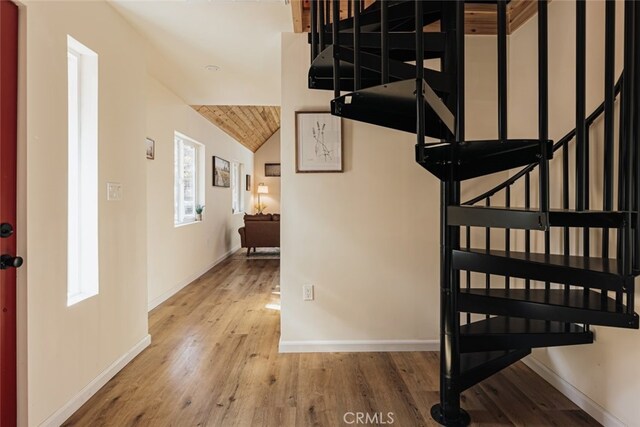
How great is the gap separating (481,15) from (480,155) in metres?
1.56

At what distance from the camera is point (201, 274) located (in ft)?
17.1

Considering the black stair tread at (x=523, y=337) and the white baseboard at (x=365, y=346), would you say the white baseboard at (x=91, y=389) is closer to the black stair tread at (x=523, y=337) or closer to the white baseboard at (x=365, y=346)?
the white baseboard at (x=365, y=346)

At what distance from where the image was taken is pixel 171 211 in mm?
4223

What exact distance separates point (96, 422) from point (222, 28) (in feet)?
8.56

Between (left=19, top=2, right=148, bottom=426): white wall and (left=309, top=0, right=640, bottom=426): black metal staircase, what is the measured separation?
1345mm

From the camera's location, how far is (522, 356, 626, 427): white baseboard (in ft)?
5.75

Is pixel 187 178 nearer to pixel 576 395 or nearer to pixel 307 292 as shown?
pixel 307 292

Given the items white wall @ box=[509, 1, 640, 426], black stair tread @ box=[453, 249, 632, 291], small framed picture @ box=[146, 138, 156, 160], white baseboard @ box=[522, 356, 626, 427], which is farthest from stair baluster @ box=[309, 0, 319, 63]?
small framed picture @ box=[146, 138, 156, 160]

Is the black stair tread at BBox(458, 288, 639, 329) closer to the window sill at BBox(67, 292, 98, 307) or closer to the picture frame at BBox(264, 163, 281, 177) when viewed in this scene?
the window sill at BBox(67, 292, 98, 307)

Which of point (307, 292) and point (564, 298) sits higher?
point (564, 298)

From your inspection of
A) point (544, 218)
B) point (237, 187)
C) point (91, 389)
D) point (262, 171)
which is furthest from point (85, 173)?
point (262, 171)

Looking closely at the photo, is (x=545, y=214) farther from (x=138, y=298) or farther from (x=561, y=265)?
(x=138, y=298)

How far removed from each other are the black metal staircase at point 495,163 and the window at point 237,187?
603 cm

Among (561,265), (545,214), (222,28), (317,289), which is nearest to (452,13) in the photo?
(545,214)
